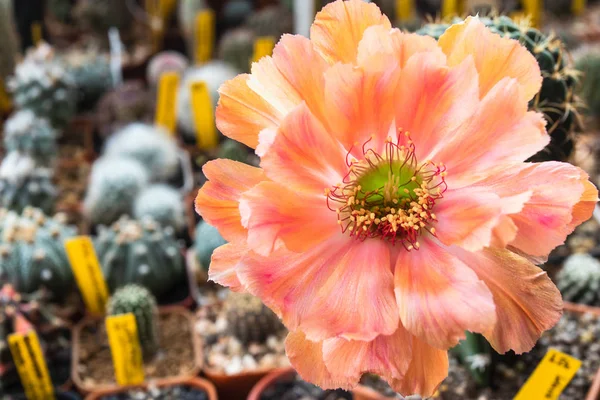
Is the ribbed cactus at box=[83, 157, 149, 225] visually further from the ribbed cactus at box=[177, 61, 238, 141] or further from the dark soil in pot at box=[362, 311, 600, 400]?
the dark soil in pot at box=[362, 311, 600, 400]

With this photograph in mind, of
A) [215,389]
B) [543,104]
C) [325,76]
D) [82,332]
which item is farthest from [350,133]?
[82,332]

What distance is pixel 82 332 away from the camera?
6.08 ft

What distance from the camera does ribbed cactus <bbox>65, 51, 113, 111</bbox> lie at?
300 cm

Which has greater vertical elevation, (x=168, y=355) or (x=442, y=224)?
(x=442, y=224)

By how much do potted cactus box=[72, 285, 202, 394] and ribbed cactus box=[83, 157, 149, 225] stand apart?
0.45 m

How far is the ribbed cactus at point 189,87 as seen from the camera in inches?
105

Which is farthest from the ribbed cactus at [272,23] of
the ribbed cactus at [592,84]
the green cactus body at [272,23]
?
the ribbed cactus at [592,84]

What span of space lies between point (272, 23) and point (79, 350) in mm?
2015

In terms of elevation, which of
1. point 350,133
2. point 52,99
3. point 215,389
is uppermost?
point 52,99

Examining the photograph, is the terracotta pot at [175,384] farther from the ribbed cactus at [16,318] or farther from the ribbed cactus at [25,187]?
the ribbed cactus at [25,187]

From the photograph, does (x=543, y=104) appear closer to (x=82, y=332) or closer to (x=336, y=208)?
(x=336, y=208)

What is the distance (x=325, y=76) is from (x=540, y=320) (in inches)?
15.1

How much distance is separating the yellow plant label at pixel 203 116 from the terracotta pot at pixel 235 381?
997 millimetres

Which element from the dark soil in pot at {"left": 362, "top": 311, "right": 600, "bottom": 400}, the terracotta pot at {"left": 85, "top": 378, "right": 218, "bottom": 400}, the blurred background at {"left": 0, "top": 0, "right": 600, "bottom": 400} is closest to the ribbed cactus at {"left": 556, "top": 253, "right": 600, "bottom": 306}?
the blurred background at {"left": 0, "top": 0, "right": 600, "bottom": 400}
